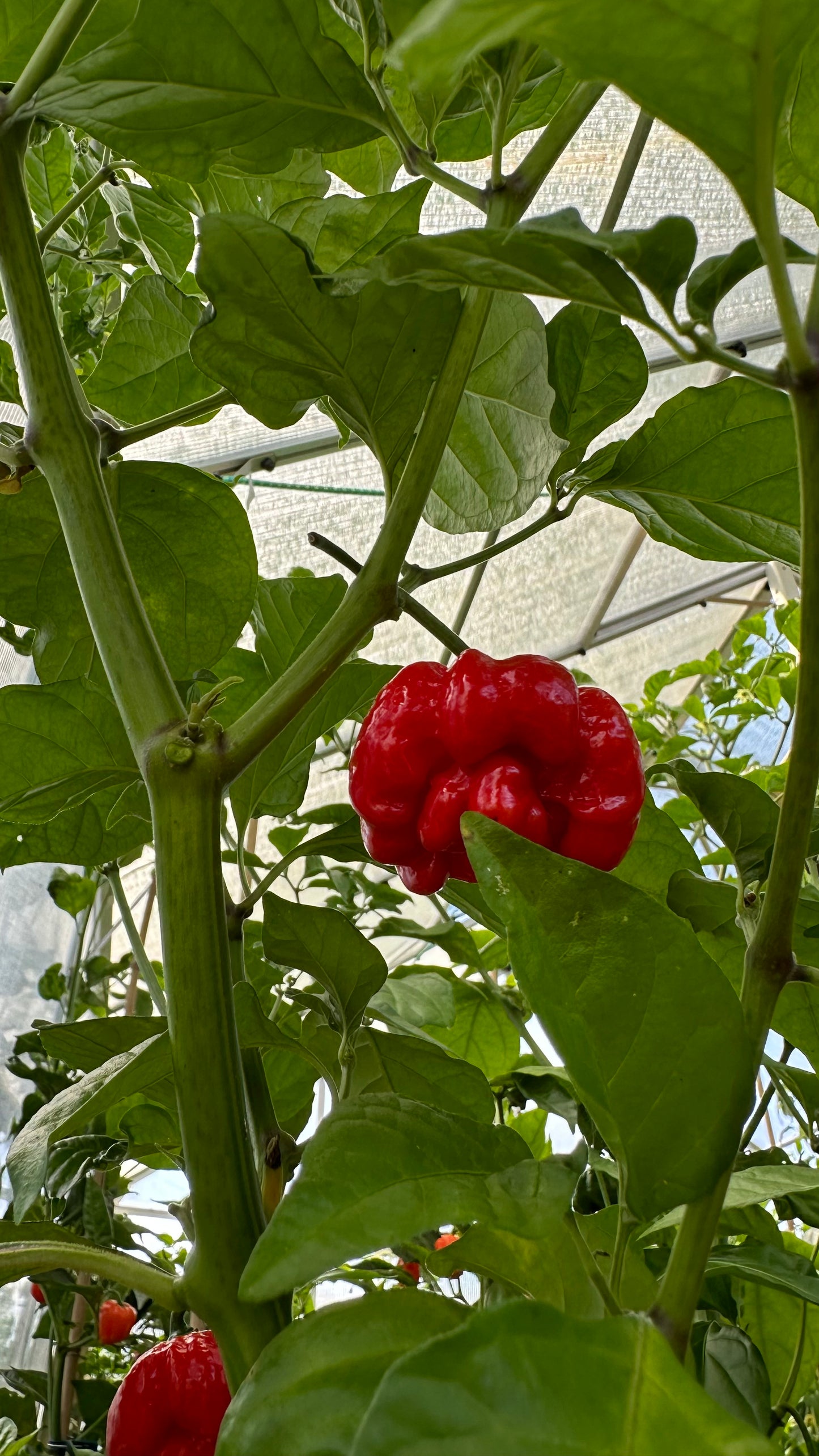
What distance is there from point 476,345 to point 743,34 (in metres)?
0.14

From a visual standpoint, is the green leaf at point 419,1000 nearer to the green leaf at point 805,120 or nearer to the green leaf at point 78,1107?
the green leaf at point 78,1107

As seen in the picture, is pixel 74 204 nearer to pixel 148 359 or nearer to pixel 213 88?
pixel 148 359

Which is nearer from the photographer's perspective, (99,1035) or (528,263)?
(528,263)

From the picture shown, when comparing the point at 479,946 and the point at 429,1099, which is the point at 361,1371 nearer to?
the point at 429,1099

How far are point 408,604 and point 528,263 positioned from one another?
0.41 feet

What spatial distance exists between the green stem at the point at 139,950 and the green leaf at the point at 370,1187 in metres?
0.19

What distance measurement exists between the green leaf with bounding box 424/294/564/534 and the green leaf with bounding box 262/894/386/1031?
163 millimetres

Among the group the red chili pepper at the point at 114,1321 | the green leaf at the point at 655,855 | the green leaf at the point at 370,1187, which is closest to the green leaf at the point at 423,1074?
the green leaf at the point at 655,855

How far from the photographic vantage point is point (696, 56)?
0.21m

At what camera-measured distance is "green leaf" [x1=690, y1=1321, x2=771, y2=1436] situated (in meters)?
0.39

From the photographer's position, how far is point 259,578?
0.56m

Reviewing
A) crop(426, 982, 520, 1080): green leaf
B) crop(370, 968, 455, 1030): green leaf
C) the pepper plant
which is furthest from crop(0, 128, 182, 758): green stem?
crop(426, 982, 520, 1080): green leaf

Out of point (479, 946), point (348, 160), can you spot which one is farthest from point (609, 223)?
point (348, 160)

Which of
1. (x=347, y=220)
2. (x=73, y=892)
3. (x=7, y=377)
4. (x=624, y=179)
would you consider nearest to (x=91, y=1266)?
(x=347, y=220)
